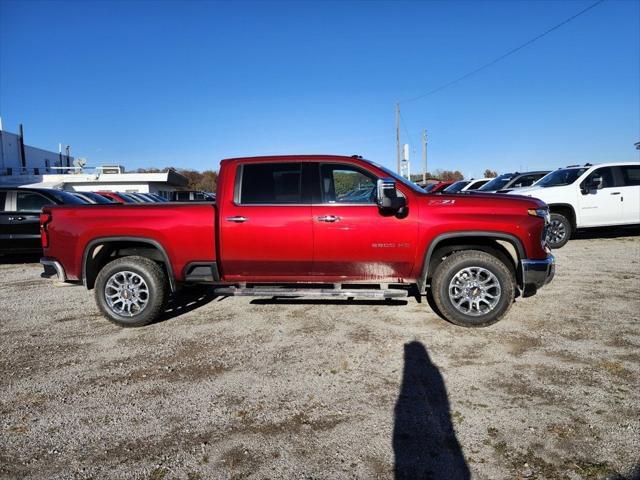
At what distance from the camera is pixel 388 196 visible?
4785mm

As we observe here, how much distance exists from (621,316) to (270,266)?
4.27m

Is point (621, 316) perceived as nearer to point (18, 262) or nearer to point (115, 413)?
point (115, 413)

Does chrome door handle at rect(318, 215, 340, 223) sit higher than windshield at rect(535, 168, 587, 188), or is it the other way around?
windshield at rect(535, 168, 587, 188)

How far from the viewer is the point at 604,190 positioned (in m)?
10.2

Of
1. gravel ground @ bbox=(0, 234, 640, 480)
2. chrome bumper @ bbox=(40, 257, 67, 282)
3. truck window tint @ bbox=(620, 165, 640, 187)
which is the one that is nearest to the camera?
gravel ground @ bbox=(0, 234, 640, 480)

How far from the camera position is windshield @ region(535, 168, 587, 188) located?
10.5 m

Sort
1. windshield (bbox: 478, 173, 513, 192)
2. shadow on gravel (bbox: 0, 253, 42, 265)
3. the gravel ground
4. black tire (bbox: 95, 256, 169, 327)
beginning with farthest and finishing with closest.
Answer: windshield (bbox: 478, 173, 513, 192), shadow on gravel (bbox: 0, 253, 42, 265), black tire (bbox: 95, 256, 169, 327), the gravel ground

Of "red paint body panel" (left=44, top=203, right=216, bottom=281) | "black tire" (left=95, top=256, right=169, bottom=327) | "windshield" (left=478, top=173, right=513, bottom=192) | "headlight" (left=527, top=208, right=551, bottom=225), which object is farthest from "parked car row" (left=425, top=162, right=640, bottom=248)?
"black tire" (left=95, top=256, right=169, bottom=327)

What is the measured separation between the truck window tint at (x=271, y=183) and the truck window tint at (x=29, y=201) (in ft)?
22.5

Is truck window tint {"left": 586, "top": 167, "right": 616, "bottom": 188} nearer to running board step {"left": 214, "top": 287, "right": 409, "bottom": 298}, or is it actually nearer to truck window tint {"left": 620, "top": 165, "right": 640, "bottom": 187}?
truck window tint {"left": 620, "top": 165, "right": 640, "bottom": 187}

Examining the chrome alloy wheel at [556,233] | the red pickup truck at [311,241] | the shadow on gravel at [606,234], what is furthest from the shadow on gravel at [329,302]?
the shadow on gravel at [606,234]

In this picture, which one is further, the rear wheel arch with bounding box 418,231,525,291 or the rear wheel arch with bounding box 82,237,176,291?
the rear wheel arch with bounding box 82,237,176,291

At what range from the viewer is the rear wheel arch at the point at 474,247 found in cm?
491

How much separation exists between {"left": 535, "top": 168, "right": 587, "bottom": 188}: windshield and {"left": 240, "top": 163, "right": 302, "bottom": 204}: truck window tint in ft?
26.1
